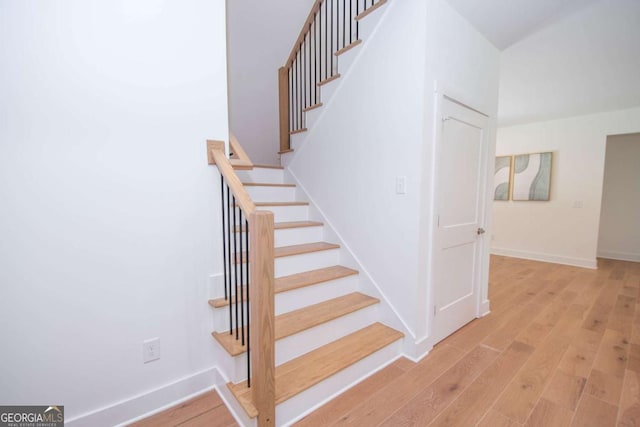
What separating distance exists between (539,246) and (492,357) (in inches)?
158

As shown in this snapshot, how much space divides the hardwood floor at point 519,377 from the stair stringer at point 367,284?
0.52ft

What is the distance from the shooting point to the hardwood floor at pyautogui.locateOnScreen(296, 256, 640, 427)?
1471 millimetres

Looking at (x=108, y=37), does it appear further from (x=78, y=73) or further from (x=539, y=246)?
(x=539, y=246)

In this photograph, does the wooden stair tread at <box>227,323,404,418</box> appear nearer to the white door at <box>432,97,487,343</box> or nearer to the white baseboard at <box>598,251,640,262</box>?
the white door at <box>432,97,487,343</box>

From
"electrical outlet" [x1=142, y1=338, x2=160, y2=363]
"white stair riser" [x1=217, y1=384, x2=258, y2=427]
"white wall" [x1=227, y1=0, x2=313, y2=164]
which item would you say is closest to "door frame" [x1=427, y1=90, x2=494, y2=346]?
"white stair riser" [x1=217, y1=384, x2=258, y2=427]

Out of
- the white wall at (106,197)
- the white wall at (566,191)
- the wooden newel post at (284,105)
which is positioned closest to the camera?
the white wall at (106,197)

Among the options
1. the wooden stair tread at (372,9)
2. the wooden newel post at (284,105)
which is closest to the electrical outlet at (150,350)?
the wooden newel post at (284,105)

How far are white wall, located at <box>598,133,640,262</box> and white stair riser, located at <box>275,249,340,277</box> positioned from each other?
591cm

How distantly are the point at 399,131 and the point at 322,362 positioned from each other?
1.62 meters

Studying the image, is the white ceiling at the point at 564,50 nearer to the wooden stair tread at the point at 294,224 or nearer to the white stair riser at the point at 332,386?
the wooden stair tread at the point at 294,224

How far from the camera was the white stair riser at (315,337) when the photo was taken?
150 cm

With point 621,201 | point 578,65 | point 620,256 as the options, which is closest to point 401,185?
point 578,65

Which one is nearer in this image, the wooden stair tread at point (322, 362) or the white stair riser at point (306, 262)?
the wooden stair tread at point (322, 362)

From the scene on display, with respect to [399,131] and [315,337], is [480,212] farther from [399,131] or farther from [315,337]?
[315,337]
